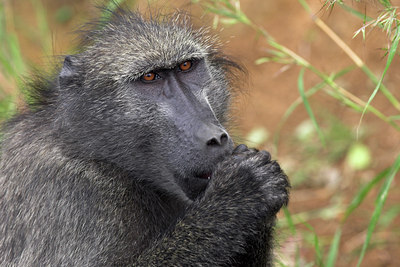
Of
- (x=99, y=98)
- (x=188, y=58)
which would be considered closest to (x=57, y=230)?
(x=99, y=98)

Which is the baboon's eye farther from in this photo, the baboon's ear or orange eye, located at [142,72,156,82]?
the baboon's ear

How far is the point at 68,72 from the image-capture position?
3.37 metres

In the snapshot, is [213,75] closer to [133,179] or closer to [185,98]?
[185,98]

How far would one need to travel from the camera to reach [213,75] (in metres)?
3.62

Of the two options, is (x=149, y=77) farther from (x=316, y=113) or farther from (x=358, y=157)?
(x=316, y=113)

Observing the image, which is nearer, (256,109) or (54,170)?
(54,170)

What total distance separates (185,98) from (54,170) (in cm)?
74

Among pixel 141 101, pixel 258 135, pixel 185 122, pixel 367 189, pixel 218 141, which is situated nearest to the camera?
pixel 218 141

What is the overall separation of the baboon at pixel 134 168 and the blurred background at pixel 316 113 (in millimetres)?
434

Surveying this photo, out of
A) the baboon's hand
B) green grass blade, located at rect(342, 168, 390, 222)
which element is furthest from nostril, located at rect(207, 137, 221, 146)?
green grass blade, located at rect(342, 168, 390, 222)

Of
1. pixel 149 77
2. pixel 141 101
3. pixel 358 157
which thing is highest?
Result: pixel 149 77

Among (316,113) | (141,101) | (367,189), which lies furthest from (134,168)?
(316,113)

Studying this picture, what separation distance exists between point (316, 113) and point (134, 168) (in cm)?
348

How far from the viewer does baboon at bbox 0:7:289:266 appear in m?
2.98
